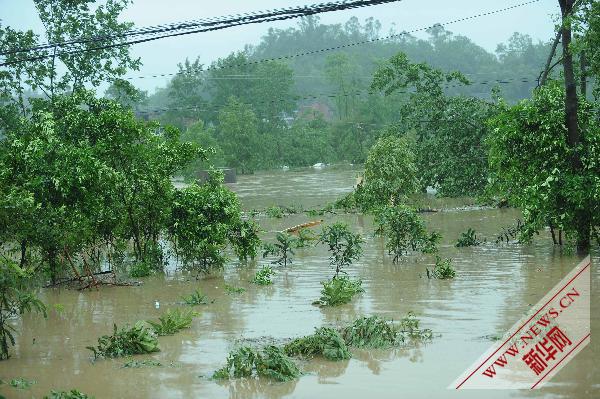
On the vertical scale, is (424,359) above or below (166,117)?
below

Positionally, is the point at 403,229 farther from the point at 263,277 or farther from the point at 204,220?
the point at 204,220

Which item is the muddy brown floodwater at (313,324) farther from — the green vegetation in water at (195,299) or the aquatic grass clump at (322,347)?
the green vegetation in water at (195,299)

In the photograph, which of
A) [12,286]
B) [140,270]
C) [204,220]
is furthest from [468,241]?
[12,286]

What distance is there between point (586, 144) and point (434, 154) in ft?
43.6

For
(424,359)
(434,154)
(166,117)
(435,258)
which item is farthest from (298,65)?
(424,359)

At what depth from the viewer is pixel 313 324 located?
13586 millimetres

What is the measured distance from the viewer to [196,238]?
61.6ft

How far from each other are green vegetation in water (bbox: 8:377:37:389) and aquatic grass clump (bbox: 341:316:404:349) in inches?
177

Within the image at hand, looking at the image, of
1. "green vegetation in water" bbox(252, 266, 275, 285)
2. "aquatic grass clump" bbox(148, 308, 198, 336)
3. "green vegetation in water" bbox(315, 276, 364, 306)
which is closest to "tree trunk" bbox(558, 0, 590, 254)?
"green vegetation in water" bbox(315, 276, 364, 306)

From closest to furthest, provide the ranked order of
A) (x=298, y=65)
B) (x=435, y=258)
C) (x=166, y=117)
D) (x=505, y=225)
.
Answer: (x=435, y=258) → (x=505, y=225) → (x=166, y=117) → (x=298, y=65)

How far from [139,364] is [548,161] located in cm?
1114

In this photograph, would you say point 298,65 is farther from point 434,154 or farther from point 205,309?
point 205,309

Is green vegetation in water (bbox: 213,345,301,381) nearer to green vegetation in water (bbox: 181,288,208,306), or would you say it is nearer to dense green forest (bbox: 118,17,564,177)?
green vegetation in water (bbox: 181,288,208,306)

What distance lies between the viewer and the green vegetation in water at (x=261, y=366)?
10.3 meters
